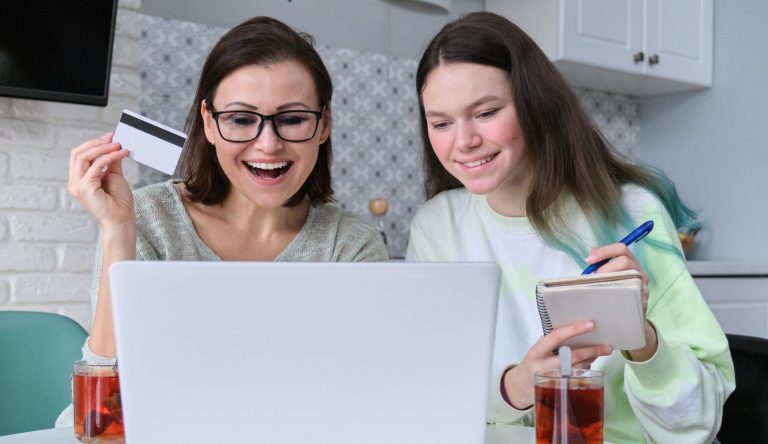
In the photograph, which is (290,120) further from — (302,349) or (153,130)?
(302,349)

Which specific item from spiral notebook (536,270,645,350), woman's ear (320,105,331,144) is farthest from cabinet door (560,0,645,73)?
spiral notebook (536,270,645,350)

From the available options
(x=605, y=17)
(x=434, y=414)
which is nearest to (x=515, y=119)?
(x=434, y=414)

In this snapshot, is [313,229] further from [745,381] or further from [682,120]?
[682,120]

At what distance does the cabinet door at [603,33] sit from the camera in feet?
10.5

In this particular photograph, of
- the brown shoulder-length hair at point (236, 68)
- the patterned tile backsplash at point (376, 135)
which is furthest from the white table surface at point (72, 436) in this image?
the patterned tile backsplash at point (376, 135)

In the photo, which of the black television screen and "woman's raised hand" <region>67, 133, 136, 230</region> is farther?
the black television screen

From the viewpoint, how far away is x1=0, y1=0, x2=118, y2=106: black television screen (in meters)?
2.17

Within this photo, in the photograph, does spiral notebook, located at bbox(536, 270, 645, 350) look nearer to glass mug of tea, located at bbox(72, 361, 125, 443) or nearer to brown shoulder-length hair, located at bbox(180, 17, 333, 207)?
glass mug of tea, located at bbox(72, 361, 125, 443)

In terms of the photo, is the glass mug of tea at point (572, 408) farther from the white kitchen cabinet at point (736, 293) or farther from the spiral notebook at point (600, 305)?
the white kitchen cabinet at point (736, 293)

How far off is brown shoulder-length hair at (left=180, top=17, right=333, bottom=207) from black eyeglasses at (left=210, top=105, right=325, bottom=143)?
8 centimetres

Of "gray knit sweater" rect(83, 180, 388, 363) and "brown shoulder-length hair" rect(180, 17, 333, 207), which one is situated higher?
"brown shoulder-length hair" rect(180, 17, 333, 207)

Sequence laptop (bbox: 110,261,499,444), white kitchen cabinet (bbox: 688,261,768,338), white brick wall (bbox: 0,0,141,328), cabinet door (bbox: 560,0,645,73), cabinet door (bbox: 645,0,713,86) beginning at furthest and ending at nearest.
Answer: cabinet door (bbox: 645,0,713,86), cabinet door (bbox: 560,0,645,73), white kitchen cabinet (bbox: 688,261,768,338), white brick wall (bbox: 0,0,141,328), laptop (bbox: 110,261,499,444)

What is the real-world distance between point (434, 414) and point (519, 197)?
2.61ft

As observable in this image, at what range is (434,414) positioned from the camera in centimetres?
74
